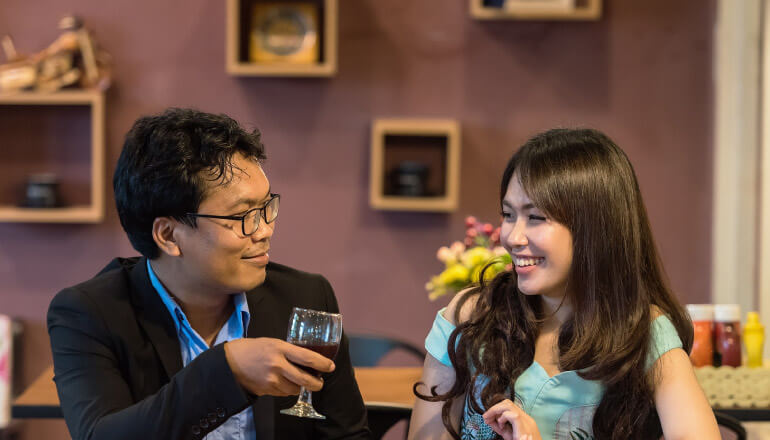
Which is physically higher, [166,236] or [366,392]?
[166,236]

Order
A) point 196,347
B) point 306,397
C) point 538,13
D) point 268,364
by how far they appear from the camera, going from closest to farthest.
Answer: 1. point 268,364
2. point 306,397
3. point 196,347
4. point 538,13

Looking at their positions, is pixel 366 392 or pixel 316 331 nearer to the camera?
pixel 316 331

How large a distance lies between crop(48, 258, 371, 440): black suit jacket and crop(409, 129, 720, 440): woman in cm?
22

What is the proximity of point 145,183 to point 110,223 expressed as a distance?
6.04 ft

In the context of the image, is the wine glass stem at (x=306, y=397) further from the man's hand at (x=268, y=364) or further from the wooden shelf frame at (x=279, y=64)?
the wooden shelf frame at (x=279, y=64)

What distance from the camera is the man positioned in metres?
1.56

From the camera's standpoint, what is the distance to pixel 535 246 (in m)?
1.57

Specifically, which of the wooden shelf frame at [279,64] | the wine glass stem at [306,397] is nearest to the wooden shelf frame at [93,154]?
the wooden shelf frame at [279,64]

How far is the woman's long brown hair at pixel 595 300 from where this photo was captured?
158cm

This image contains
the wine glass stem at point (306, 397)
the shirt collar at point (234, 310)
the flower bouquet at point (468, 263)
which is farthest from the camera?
the flower bouquet at point (468, 263)

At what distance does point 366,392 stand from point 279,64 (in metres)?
1.35

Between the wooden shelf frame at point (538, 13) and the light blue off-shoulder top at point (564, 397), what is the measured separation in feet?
5.63

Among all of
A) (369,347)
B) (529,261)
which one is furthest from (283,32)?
(529,261)

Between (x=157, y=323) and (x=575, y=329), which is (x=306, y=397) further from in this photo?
(x=575, y=329)
